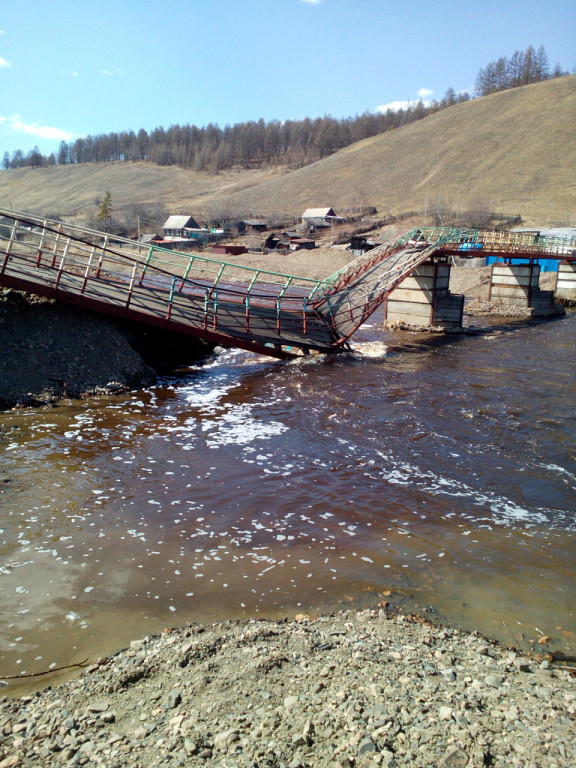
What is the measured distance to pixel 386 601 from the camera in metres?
6.68

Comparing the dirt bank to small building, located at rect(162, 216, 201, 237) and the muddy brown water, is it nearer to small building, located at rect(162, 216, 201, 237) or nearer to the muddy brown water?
the muddy brown water

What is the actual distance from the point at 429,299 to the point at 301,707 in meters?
26.7

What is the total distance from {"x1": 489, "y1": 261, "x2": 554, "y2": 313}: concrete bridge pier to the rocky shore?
35.6 m

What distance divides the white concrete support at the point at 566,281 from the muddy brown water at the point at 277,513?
30251mm

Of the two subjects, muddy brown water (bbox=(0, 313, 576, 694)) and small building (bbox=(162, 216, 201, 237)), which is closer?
muddy brown water (bbox=(0, 313, 576, 694))

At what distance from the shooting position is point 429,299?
29.4 meters

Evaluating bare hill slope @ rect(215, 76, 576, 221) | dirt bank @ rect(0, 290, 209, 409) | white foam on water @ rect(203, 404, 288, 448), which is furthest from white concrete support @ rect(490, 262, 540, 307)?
bare hill slope @ rect(215, 76, 576, 221)

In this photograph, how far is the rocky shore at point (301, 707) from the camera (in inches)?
161

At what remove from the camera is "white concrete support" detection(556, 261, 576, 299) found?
42.4 m

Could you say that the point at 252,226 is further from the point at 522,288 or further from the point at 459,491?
the point at 459,491

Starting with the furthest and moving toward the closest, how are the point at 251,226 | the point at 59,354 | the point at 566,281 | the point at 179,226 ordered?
the point at 179,226, the point at 251,226, the point at 566,281, the point at 59,354

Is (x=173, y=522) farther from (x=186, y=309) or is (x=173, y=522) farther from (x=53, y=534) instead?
(x=186, y=309)

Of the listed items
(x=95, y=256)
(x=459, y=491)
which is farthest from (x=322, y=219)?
(x=459, y=491)

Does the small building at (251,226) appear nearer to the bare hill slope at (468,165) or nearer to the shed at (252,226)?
the shed at (252,226)
